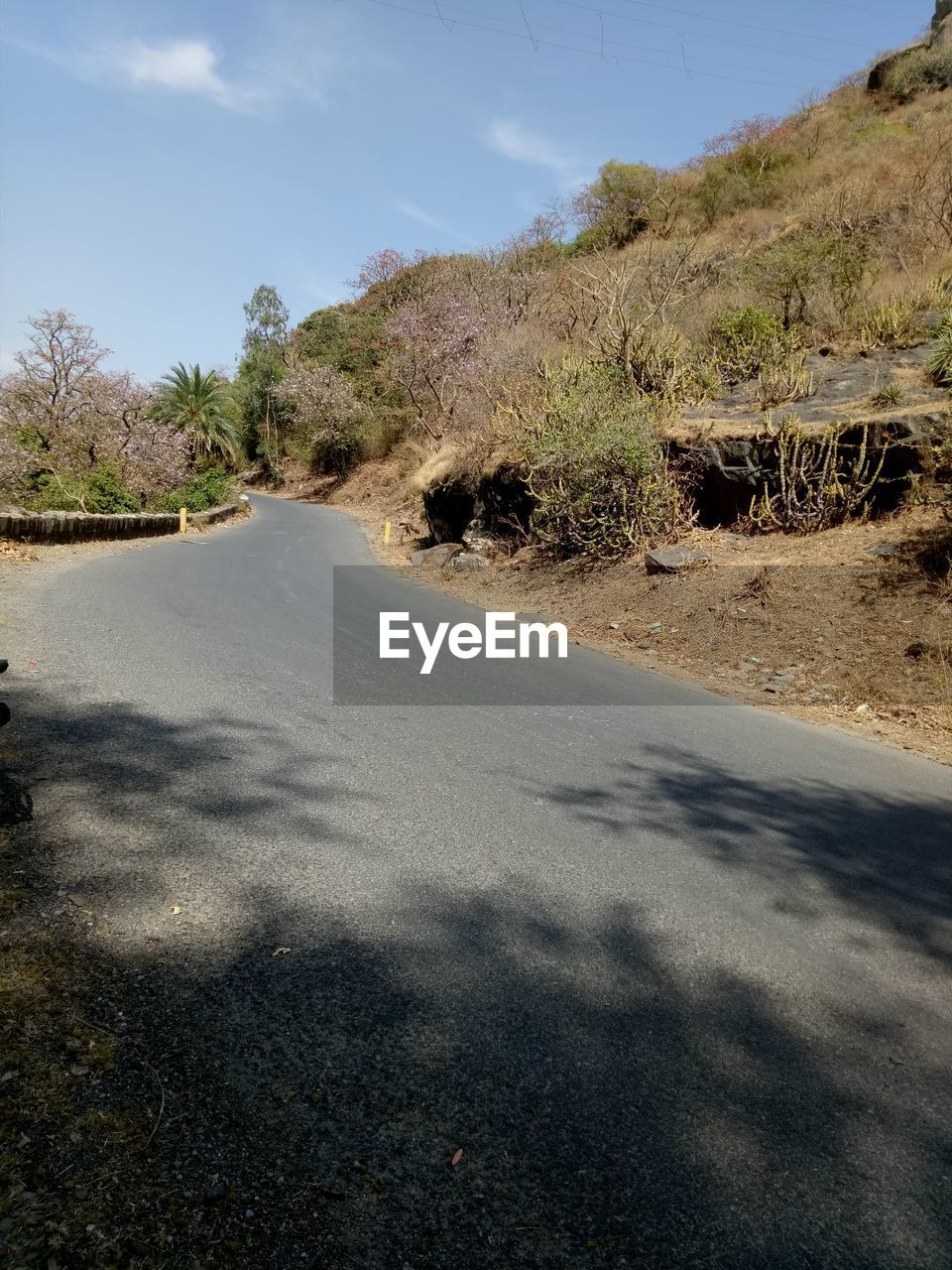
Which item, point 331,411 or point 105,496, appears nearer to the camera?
point 105,496

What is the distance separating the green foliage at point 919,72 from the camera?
37.6m

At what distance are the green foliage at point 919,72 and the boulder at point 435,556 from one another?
1403 inches

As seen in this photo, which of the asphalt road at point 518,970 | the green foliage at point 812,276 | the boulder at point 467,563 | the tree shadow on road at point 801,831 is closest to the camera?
the asphalt road at point 518,970

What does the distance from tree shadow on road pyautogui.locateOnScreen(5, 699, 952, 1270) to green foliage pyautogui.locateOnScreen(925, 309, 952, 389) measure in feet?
34.3

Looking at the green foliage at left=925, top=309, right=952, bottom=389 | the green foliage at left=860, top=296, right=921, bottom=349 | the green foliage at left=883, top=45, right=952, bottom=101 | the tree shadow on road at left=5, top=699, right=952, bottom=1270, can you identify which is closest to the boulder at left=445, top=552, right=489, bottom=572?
the green foliage at left=860, top=296, right=921, bottom=349

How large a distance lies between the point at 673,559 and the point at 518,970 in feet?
34.6

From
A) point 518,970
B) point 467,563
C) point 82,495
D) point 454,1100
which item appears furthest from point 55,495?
point 454,1100

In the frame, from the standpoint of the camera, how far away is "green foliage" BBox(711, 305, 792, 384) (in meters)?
16.6

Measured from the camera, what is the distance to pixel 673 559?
41.9 feet

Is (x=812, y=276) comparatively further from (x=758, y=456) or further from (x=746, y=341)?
(x=758, y=456)

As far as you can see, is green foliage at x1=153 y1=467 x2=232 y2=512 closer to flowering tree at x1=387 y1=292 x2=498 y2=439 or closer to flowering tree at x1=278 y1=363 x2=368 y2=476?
flowering tree at x1=387 y1=292 x2=498 y2=439

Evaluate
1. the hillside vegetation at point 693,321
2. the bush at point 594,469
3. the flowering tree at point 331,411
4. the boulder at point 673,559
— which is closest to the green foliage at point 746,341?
the hillside vegetation at point 693,321

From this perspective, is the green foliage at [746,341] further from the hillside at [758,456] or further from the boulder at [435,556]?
the boulder at [435,556]

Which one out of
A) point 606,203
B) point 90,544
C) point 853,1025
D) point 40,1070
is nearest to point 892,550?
point 853,1025
